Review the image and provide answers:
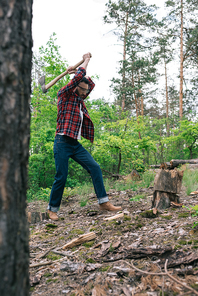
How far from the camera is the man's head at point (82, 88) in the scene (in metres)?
3.69

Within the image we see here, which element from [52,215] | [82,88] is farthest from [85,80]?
[52,215]

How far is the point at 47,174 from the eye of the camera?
29.1 ft

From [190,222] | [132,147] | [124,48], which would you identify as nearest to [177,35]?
[124,48]

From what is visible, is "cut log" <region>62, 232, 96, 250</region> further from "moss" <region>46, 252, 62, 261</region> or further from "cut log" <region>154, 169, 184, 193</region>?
"cut log" <region>154, 169, 184, 193</region>

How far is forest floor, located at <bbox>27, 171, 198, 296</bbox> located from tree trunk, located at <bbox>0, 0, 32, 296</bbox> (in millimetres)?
833

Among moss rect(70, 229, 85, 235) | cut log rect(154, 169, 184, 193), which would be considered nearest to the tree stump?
cut log rect(154, 169, 184, 193)

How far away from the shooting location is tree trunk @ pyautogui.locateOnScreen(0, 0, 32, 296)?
3.00 ft

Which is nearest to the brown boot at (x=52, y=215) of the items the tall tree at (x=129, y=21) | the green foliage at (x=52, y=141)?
the green foliage at (x=52, y=141)

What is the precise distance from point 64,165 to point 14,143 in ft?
8.34

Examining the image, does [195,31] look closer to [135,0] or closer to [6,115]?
[135,0]

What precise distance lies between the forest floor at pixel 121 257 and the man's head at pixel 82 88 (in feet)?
6.91

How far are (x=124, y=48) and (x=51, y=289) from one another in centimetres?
1762

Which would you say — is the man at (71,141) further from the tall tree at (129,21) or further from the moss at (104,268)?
the tall tree at (129,21)

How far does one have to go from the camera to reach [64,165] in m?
3.50
